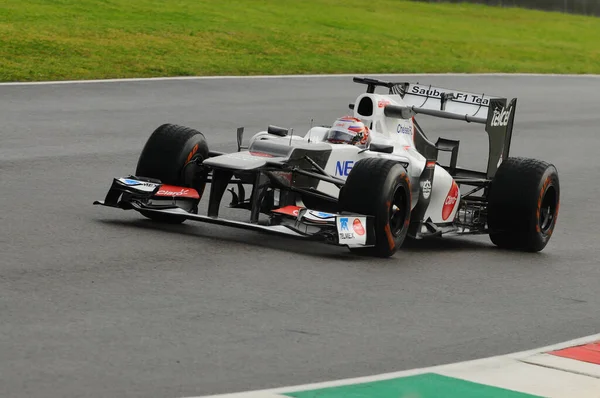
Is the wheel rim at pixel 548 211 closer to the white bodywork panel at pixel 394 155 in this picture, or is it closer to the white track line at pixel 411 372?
the white bodywork panel at pixel 394 155

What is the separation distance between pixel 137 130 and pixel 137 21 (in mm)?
12517

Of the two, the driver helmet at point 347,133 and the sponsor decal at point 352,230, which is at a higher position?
the driver helmet at point 347,133

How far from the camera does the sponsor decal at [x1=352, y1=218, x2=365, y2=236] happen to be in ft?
32.8

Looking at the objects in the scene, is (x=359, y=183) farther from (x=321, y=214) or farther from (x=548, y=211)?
Answer: (x=548, y=211)

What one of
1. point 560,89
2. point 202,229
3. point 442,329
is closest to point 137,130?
point 202,229

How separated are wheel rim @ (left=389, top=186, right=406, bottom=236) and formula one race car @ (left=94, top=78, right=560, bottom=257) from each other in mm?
11

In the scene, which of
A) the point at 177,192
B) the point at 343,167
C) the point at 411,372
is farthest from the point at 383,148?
the point at 411,372

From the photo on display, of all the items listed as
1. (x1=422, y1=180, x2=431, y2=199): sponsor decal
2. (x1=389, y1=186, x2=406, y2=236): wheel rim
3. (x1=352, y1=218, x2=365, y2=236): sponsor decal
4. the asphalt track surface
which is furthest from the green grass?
(x1=352, y1=218, x2=365, y2=236): sponsor decal

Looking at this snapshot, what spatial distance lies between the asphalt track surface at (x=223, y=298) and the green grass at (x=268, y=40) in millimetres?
9220

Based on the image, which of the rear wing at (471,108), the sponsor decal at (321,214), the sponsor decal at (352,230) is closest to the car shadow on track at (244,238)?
the sponsor decal at (352,230)

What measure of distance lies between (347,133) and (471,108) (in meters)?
1.87

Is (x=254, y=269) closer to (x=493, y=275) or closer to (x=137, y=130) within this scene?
(x=493, y=275)

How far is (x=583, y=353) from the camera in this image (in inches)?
303

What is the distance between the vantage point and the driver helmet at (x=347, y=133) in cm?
1109
